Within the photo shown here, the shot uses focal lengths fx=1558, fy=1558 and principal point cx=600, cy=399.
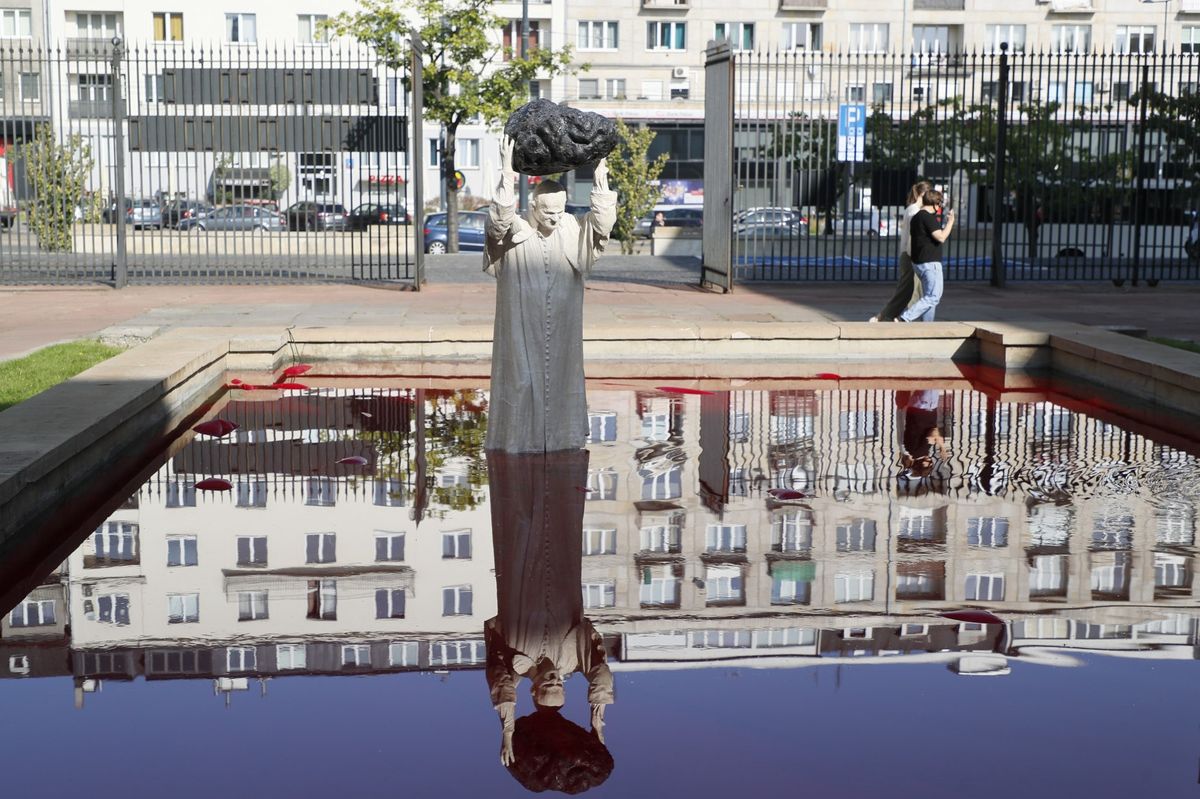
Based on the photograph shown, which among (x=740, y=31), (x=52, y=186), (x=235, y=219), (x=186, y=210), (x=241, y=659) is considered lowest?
(x=241, y=659)

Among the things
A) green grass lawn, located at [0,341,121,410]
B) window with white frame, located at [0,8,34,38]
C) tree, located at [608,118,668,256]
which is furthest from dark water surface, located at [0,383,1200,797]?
window with white frame, located at [0,8,34,38]

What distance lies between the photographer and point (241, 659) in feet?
16.7

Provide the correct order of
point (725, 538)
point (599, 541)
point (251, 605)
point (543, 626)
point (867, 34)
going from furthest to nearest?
point (867, 34)
point (725, 538)
point (599, 541)
point (251, 605)
point (543, 626)

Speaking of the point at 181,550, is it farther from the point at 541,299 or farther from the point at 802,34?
the point at 802,34

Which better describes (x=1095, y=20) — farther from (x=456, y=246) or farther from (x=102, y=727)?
(x=102, y=727)

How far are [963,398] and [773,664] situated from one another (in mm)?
6025

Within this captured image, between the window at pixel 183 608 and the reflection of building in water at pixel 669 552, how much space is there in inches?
0.5

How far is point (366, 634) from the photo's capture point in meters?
Result: 5.32

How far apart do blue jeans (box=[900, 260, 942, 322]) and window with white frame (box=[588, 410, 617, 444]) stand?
4.55m

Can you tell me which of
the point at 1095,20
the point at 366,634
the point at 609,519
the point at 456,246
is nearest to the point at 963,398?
the point at 609,519

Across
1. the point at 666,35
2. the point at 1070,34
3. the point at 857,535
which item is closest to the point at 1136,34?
the point at 1070,34

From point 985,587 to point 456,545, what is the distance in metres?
2.14

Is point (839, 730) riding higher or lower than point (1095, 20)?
lower

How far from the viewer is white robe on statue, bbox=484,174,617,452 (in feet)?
25.5
